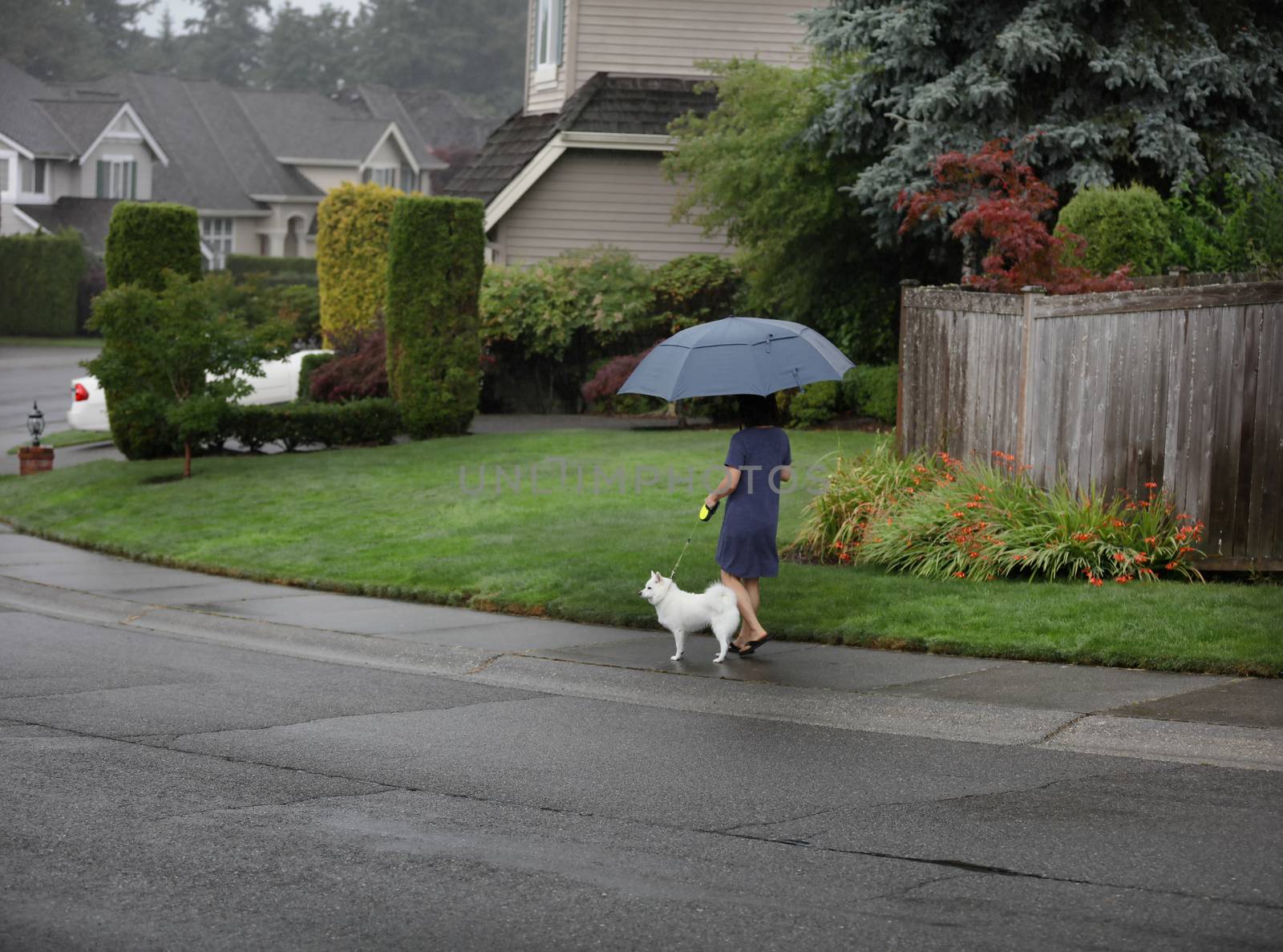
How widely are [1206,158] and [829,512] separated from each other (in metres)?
10.7

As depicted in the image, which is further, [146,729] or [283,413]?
[283,413]

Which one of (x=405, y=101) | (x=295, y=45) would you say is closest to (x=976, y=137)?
(x=405, y=101)

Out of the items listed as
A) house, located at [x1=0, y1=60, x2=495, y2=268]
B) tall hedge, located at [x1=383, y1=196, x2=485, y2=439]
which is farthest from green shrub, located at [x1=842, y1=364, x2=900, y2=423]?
house, located at [x1=0, y1=60, x2=495, y2=268]

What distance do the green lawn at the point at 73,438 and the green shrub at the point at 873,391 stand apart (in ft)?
40.6

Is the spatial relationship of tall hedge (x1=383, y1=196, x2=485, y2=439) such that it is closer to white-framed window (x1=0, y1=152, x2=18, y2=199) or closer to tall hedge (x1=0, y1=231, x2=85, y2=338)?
tall hedge (x1=0, y1=231, x2=85, y2=338)

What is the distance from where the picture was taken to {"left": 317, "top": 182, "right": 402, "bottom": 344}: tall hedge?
106ft

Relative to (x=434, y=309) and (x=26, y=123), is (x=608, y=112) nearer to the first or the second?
(x=434, y=309)

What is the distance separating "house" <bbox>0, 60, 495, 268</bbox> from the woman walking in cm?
4992

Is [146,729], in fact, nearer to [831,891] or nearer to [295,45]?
[831,891]

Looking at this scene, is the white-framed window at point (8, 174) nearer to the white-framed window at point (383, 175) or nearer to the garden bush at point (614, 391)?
the white-framed window at point (383, 175)

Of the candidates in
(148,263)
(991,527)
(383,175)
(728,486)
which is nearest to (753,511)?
(728,486)

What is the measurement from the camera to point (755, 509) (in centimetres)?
1030

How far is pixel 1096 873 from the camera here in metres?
5.95

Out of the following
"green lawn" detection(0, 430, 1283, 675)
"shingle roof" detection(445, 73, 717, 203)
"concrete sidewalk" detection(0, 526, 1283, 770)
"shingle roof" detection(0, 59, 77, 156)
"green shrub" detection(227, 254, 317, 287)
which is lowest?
"concrete sidewalk" detection(0, 526, 1283, 770)
